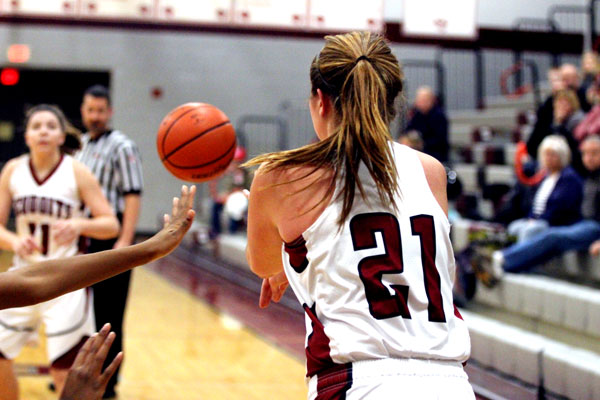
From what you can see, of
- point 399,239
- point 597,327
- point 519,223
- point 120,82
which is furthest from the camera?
point 120,82

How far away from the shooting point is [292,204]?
6.31 ft

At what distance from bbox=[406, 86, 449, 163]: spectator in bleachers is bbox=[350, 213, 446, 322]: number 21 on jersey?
288 inches

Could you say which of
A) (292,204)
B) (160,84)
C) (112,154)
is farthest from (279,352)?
(160,84)

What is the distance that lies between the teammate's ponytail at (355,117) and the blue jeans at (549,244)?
429 cm

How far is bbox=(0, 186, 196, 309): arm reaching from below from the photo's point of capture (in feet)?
5.01

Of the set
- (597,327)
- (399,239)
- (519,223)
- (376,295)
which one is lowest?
(597,327)

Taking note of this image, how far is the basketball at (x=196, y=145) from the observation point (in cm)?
333

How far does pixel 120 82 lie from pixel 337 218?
43.5 ft

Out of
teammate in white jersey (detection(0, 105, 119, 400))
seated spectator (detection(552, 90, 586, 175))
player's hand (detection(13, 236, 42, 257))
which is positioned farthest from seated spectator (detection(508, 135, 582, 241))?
player's hand (detection(13, 236, 42, 257))

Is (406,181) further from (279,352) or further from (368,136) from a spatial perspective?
(279,352)

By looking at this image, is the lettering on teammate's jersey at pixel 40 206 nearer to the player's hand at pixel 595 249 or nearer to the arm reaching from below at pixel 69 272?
the arm reaching from below at pixel 69 272

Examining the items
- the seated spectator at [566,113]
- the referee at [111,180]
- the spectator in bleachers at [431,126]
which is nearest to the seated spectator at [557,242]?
the seated spectator at [566,113]

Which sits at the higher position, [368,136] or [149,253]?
[368,136]

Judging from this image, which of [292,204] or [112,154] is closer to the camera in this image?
[292,204]
